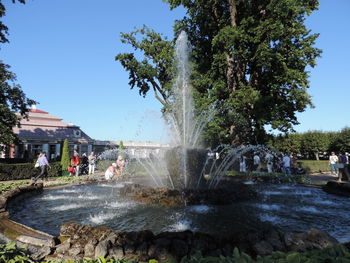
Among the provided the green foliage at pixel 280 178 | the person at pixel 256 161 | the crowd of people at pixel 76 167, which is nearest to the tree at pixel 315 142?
the person at pixel 256 161

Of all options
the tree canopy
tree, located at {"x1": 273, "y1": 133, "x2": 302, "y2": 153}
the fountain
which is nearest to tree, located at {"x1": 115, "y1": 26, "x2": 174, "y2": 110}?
the tree canopy

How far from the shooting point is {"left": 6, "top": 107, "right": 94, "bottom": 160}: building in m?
35.0

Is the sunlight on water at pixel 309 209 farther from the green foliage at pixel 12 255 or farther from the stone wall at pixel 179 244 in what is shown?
the green foliage at pixel 12 255

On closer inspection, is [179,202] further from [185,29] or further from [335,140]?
[335,140]

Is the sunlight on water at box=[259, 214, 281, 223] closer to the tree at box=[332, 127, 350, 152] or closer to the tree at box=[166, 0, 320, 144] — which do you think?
the tree at box=[166, 0, 320, 144]

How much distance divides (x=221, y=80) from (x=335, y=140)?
36966 mm

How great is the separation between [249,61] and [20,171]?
20.7 m

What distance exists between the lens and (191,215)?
6547 mm

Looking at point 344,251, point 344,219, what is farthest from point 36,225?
point 344,219

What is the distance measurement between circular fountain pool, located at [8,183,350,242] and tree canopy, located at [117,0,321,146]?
1093 cm

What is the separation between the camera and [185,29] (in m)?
23.2

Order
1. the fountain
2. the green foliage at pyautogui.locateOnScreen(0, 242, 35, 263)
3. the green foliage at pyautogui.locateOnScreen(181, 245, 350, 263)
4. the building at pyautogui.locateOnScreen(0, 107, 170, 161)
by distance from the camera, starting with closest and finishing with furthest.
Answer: the green foliage at pyautogui.locateOnScreen(181, 245, 350, 263)
the green foliage at pyautogui.locateOnScreen(0, 242, 35, 263)
the fountain
the building at pyautogui.locateOnScreen(0, 107, 170, 161)

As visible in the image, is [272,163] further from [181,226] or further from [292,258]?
[292,258]

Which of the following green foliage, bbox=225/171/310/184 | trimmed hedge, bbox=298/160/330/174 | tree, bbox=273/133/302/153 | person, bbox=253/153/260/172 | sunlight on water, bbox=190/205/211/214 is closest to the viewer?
sunlight on water, bbox=190/205/211/214
